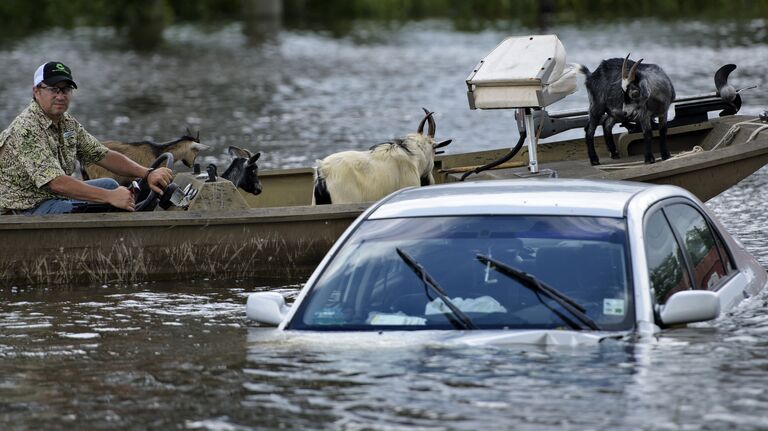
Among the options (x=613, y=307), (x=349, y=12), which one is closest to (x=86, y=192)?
(x=613, y=307)

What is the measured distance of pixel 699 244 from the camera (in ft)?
27.0

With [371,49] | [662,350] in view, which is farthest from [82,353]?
[371,49]

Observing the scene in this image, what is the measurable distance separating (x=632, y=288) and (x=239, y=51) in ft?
153

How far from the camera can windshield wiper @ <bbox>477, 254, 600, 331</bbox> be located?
723cm

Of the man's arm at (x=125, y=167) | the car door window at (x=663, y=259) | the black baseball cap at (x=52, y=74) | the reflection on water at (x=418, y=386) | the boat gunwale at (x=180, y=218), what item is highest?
the black baseball cap at (x=52, y=74)

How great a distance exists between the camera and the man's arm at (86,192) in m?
12.5

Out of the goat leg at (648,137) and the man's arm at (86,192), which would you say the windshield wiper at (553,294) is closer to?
the man's arm at (86,192)

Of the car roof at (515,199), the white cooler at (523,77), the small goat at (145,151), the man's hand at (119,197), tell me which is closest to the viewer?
the car roof at (515,199)

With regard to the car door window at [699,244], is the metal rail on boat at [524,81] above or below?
above

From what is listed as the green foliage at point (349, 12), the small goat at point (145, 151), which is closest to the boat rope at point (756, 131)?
the small goat at point (145, 151)

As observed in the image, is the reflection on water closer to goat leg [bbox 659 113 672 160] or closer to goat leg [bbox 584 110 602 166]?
goat leg [bbox 659 113 672 160]

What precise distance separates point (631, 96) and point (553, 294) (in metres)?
7.58

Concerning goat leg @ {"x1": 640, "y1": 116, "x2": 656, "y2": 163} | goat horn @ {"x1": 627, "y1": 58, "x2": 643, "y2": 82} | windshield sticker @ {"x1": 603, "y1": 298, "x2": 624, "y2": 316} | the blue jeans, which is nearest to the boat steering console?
the blue jeans

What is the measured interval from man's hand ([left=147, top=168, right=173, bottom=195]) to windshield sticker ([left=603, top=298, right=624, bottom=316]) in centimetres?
625
